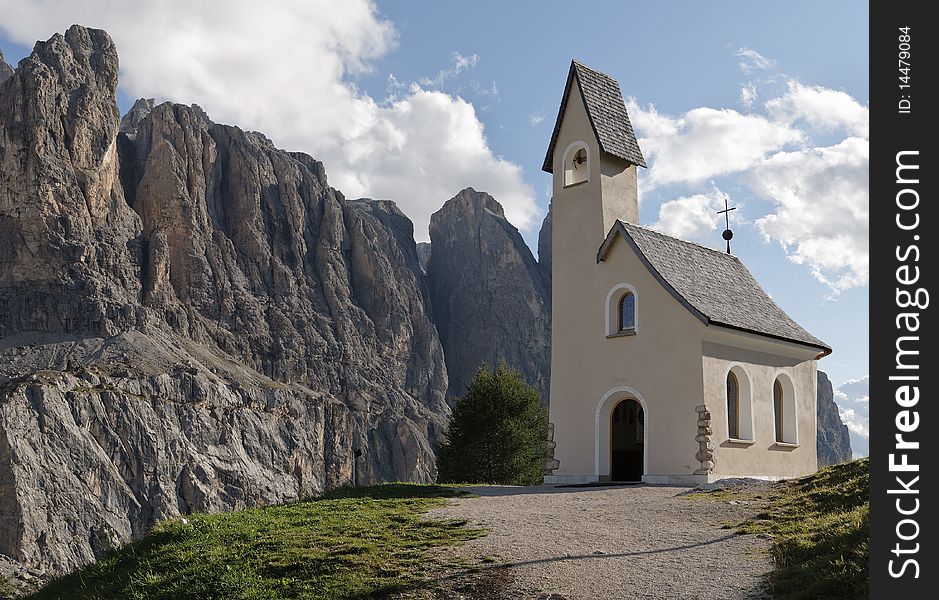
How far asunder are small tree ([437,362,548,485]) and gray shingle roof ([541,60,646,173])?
68.7 ft

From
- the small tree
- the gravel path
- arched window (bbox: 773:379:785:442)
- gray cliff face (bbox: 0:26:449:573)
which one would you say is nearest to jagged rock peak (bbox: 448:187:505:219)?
gray cliff face (bbox: 0:26:449:573)

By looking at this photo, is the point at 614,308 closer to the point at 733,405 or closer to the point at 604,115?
the point at 733,405

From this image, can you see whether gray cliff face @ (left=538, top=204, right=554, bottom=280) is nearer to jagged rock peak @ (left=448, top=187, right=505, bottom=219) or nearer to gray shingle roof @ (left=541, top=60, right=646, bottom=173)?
jagged rock peak @ (left=448, top=187, right=505, bottom=219)

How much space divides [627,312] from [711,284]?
3.25m

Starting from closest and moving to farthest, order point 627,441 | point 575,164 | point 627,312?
point 627,312
point 627,441
point 575,164

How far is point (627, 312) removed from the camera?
92.7 ft

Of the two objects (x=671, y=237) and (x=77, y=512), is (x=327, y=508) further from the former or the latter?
(x=77, y=512)

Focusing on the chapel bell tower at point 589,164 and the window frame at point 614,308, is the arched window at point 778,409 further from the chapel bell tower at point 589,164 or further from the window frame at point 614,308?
the chapel bell tower at point 589,164

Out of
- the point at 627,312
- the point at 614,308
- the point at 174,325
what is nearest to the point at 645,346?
the point at 627,312

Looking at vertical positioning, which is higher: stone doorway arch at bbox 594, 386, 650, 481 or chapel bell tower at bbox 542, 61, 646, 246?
chapel bell tower at bbox 542, 61, 646, 246

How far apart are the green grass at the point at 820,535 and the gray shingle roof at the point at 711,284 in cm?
863

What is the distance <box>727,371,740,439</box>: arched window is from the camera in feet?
89.9

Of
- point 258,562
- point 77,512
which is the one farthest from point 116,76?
point 258,562
